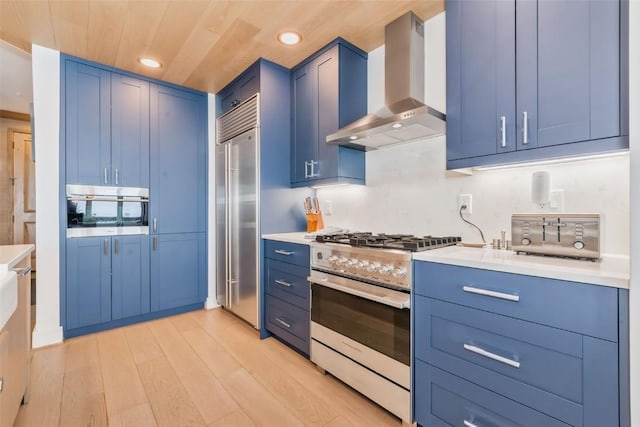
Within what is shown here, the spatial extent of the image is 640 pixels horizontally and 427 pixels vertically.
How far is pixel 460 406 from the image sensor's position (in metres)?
1.31

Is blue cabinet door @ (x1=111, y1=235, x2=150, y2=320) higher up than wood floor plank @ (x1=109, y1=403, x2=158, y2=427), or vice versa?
blue cabinet door @ (x1=111, y1=235, x2=150, y2=320)

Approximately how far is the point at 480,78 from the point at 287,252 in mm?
1665

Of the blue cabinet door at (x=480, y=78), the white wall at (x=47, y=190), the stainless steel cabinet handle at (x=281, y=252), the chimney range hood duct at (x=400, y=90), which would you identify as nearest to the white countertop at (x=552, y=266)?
the blue cabinet door at (x=480, y=78)

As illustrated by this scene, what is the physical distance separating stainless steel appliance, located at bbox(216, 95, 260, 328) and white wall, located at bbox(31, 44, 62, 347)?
1.33m

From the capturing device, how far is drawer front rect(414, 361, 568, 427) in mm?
1134

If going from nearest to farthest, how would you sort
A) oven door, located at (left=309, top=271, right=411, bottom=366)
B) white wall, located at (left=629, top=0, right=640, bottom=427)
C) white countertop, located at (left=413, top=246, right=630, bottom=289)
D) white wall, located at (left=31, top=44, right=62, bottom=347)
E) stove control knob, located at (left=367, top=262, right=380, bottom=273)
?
white wall, located at (left=629, top=0, right=640, bottom=427)
white countertop, located at (left=413, top=246, right=630, bottom=289)
oven door, located at (left=309, top=271, right=411, bottom=366)
stove control knob, located at (left=367, top=262, right=380, bottom=273)
white wall, located at (left=31, top=44, right=62, bottom=347)

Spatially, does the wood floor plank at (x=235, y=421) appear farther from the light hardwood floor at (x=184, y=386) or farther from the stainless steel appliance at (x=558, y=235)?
the stainless steel appliance at (x=558, y=235)

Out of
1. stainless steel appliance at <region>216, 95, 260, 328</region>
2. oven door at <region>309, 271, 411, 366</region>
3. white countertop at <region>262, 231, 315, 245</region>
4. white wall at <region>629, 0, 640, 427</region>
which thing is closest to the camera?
white wall at <region>629, 0, 640, 427</region>

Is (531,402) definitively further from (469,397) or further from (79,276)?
(79,276)

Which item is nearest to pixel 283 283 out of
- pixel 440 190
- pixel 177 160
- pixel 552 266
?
pixel 440 190

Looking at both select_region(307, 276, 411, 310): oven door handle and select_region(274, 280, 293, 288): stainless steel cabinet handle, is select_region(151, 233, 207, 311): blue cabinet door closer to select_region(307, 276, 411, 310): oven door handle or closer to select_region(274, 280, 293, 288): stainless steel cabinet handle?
select_region(274, 280, 293, 288): stainless steel cabinet handle

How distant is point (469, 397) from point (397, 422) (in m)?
0.47

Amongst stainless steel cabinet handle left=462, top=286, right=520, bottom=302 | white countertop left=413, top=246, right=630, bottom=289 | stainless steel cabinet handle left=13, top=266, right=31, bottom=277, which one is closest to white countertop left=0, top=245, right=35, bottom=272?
stainless steel cabinet handle left=13, top=266, right=31, bottom=277

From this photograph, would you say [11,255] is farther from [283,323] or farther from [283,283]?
[283,323]
